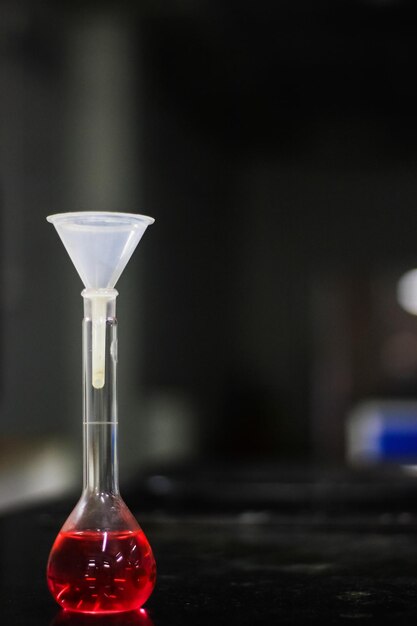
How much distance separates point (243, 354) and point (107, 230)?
565 centimetres

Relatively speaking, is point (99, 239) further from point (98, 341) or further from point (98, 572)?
point (98, 572)

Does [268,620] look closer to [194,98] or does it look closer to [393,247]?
[194,98]

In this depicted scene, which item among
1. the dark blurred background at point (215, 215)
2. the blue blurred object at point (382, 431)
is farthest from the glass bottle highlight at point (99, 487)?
the blue blurred object at point (382, 431)

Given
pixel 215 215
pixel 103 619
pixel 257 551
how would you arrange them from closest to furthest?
pixel 103 619 < pixel 257 551 < pixel 215 215

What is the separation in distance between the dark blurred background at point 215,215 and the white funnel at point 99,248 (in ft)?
9.37


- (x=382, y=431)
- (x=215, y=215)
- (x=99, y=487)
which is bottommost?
(x=382, y=431)

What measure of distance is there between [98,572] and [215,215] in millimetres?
5399

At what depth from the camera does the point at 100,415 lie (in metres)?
0.75

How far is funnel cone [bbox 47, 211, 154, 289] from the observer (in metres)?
0.75

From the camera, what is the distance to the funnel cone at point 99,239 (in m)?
0.75

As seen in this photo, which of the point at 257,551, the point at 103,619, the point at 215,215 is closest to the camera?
the point at 103,619

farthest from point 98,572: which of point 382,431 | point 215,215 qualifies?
point 382,431

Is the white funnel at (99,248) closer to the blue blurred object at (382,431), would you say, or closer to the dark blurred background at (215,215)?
the dark blurred background at (215,215)

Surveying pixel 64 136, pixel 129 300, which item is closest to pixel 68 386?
pixel 129 300
